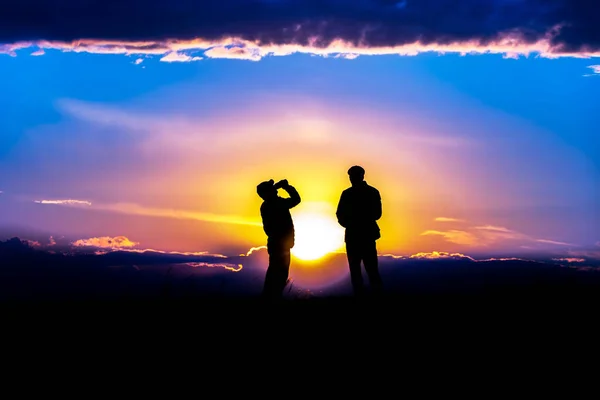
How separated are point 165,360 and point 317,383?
215 cm

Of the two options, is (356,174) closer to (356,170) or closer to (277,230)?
(356,170)

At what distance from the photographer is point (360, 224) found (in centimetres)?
1359

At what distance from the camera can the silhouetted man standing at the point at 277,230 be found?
1315 centimetres

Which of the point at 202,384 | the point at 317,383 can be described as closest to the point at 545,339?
the point at 317,383

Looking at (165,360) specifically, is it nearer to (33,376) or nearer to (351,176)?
(33,376)

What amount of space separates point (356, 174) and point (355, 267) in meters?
1.76

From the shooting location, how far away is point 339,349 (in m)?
9.27

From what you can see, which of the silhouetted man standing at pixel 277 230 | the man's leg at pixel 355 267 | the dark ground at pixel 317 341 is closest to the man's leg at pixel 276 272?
the silhouetted man standing at pixel 277 230

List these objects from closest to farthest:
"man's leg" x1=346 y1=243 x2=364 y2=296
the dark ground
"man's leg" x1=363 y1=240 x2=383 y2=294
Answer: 1. the dark ground
2. "man's leg" x1=363 y1=240 x2=383 y2=294
3. "man's leg" x1=346 y1=243 x2=364 y2=296

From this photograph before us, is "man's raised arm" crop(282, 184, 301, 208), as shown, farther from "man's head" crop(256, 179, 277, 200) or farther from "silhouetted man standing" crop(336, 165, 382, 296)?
"silhouetted man standing" crop(336, 165, 382, 296)

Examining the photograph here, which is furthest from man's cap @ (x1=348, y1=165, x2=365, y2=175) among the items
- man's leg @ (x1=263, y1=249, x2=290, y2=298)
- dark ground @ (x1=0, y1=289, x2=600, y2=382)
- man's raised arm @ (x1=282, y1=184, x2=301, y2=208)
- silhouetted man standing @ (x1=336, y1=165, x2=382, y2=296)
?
dark ground @ (x1=0, y1=289, x2=600, y2=382)

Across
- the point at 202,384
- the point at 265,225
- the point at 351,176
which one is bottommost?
the point at 202,384

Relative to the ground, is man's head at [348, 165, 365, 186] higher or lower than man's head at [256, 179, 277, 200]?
higher

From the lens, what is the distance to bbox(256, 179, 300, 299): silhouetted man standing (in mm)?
13148
